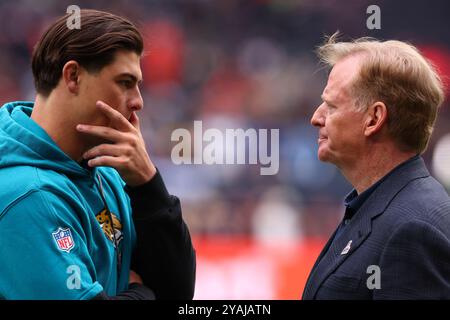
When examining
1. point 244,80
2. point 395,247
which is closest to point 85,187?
point 395,247

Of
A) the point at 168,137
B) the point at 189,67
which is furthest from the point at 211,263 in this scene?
the point at 189,67

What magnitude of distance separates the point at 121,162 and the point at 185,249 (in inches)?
13.6

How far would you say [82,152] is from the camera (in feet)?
6.53

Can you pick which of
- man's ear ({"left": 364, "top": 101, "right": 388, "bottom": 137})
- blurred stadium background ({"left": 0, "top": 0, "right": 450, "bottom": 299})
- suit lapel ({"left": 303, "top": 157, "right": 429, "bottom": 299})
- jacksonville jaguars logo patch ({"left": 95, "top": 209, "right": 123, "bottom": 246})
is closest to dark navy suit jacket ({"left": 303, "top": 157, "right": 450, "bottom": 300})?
suit lapel ({"left": 303, "top": 157, "right": 429, "bottom": 299})

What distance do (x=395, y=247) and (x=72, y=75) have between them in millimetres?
927

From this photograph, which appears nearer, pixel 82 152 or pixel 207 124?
pixel 82 152

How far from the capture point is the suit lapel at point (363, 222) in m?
2.00

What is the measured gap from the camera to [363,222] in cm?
203

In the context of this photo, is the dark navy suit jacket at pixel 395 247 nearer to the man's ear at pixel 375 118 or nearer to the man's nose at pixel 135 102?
the man's ear at pixel 375 118

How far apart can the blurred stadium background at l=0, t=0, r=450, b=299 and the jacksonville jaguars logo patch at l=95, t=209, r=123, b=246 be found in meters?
4.67

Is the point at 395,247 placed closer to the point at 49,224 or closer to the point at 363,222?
the point at 363,222

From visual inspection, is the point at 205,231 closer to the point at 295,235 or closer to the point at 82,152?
the point at 295,235

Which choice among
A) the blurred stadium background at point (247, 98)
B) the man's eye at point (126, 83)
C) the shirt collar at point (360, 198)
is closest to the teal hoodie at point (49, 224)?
the man's eye at point (126, 83)
